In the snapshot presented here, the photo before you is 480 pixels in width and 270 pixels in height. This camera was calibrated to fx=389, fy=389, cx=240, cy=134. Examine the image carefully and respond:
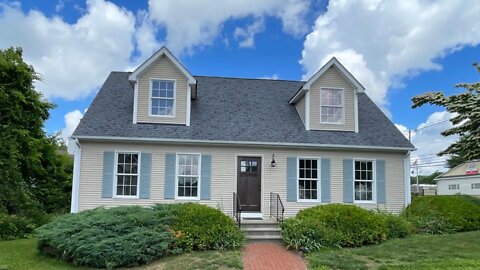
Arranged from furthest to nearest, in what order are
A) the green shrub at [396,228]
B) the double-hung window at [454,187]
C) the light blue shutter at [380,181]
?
the double-hung window at [454,187]
the light blue shutter at [380,181]
the green shrub at [396,228]

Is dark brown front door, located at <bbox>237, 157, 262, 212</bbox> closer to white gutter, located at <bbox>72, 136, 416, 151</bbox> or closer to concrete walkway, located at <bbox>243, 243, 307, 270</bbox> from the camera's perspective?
white gutter, located at <bbox>72, 136, 416, 151</bbox>

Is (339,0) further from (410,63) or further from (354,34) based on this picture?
(410,63)

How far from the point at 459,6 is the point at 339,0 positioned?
13.1ft

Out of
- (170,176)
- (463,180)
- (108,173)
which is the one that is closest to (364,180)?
(170,176)

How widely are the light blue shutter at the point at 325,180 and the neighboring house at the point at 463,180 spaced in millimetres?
30957

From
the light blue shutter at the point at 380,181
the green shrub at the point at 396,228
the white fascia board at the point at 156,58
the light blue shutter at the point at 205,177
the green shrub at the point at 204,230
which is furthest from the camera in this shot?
the light blue shutter at the point at 380,181

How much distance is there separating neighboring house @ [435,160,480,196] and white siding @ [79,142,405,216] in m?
29.2

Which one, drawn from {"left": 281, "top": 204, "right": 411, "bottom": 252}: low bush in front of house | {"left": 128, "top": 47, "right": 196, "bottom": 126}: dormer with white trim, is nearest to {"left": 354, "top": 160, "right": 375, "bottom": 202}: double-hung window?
{"left": 281, "top": 204, "right": 411, "bottom": 252}: low bush in front of house

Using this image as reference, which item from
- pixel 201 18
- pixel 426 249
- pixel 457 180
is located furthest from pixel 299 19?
pixel 457 180

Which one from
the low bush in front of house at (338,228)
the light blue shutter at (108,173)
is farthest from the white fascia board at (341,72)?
the light blue shutter at (108,173)

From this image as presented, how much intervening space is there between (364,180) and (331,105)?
3127mm

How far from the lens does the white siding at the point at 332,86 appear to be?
49.2 feet

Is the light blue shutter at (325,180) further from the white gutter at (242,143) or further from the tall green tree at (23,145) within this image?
the tall green tree at (23,145)

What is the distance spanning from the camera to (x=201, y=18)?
14344mm
